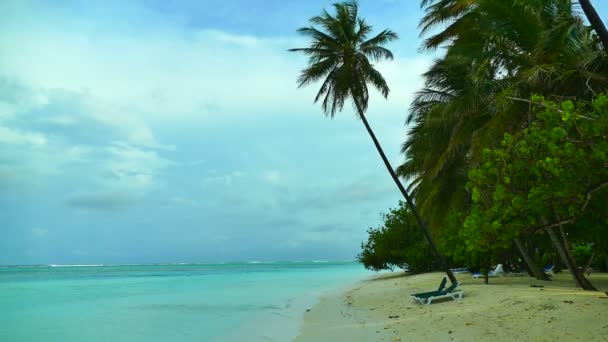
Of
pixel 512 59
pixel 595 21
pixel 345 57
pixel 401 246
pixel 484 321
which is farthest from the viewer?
pixel 401 246

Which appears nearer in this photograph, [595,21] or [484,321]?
[595,21]

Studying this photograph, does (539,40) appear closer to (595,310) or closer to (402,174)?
(595,310)

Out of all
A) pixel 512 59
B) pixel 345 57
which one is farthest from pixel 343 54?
pixel 512 59

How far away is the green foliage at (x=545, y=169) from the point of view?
630 cm

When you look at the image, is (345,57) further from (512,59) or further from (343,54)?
(512,59)

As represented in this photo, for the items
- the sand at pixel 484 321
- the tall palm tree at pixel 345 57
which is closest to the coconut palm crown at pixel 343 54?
the tall palm tree at pixel 345 57

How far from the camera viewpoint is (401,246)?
3253cm

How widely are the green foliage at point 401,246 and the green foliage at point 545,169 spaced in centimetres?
2281

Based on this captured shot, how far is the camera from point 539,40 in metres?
10.3

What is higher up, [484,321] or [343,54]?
[343,54]

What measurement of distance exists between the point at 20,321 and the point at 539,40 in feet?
67.4

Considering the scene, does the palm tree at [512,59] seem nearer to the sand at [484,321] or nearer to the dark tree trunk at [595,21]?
the dark tree trunk at [595,21]

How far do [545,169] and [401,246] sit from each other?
85.7 ft

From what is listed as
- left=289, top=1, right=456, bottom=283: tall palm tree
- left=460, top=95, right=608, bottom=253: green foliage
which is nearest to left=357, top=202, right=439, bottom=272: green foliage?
left=289, top=1, right=456, bottom=283: tall palm tree
